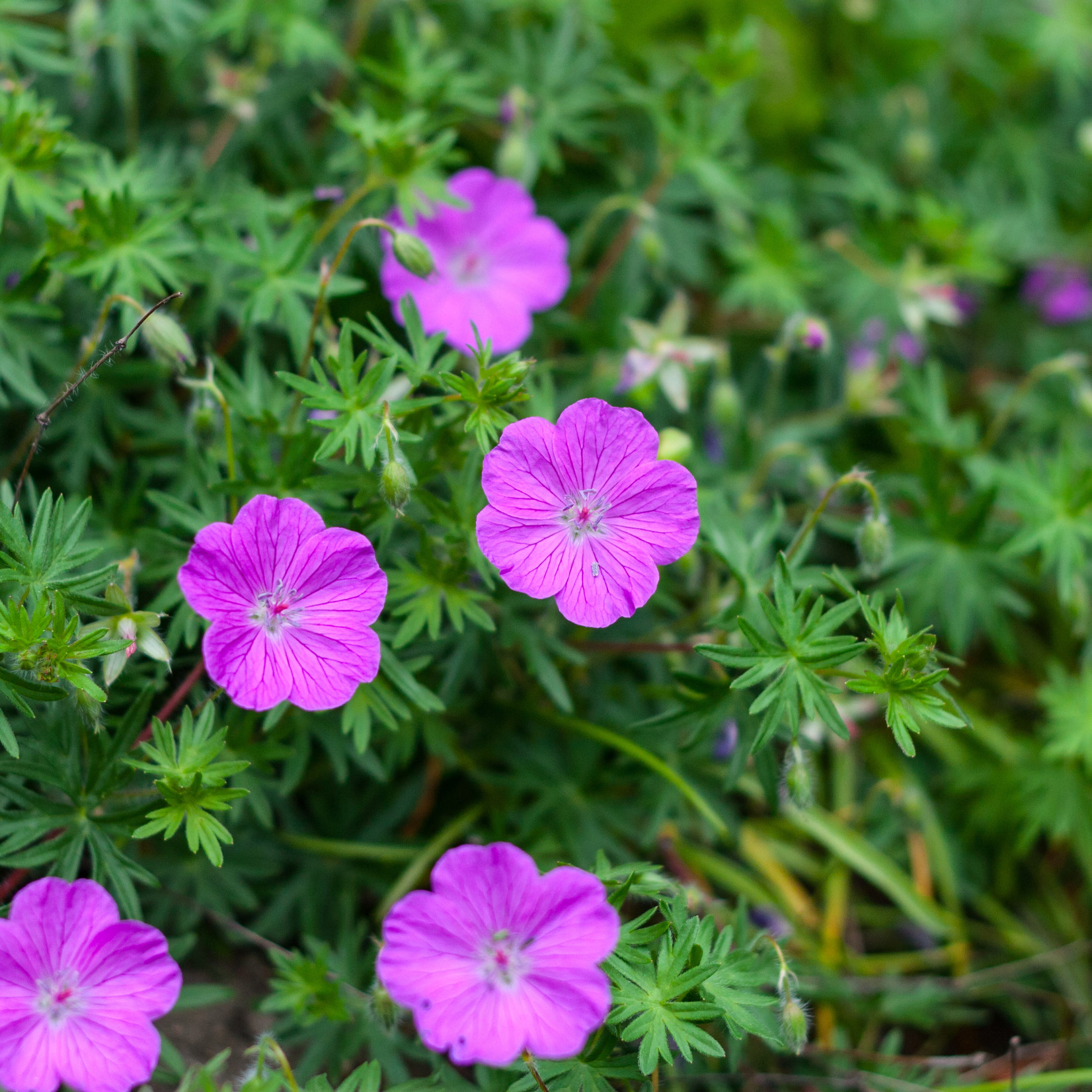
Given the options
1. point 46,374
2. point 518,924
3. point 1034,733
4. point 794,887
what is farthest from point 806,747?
point 46,374

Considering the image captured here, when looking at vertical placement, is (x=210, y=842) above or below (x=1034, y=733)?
above

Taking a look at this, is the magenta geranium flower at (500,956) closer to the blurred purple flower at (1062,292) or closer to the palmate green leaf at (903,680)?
the palmate green leaf at (903,680)

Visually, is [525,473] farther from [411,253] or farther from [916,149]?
[916,149]

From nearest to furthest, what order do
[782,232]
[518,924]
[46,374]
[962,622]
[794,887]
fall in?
[518,924], [46,374], [962,622], [794,887], [782,232]

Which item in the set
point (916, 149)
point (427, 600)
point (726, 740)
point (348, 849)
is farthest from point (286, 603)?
point (916, 149)

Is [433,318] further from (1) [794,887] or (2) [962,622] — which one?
(1) [794,887]

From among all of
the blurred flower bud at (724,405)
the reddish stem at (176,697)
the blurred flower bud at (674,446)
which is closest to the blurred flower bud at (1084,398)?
the blurred flower bud at (724,405)
